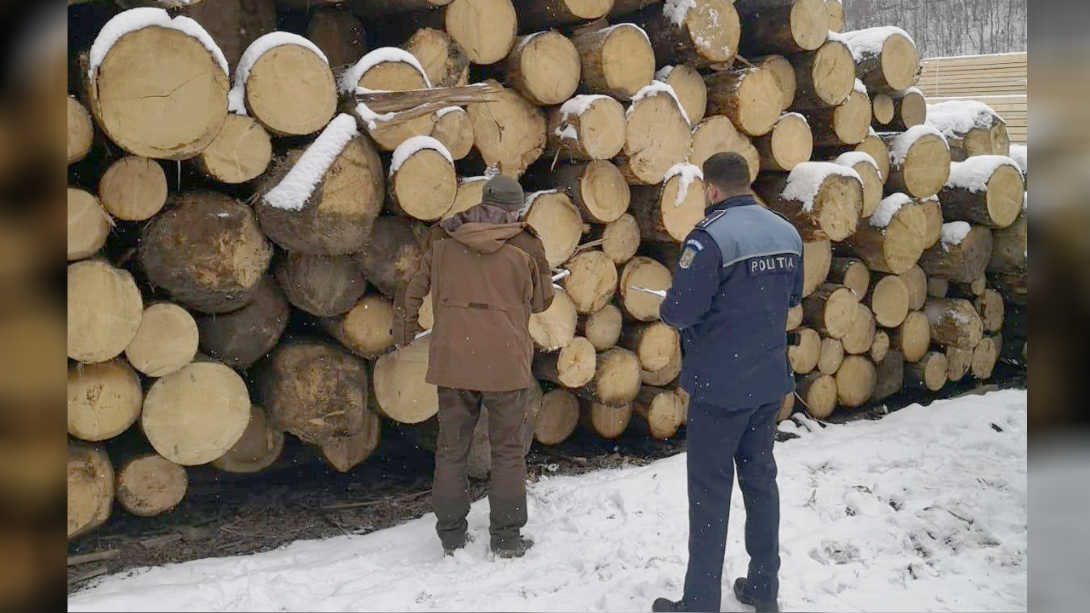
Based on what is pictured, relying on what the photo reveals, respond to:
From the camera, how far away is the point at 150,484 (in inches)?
138

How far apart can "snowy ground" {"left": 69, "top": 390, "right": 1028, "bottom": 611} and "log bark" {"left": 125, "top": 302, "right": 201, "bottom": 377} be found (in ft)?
2.92

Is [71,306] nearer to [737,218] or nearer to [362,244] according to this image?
[362,244]

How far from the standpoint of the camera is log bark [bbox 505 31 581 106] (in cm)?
425

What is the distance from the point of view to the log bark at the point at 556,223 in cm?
429

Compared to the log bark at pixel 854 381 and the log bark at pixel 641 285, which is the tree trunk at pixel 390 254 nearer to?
the log bark at pixel 641 285

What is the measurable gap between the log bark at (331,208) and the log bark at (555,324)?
124 cm

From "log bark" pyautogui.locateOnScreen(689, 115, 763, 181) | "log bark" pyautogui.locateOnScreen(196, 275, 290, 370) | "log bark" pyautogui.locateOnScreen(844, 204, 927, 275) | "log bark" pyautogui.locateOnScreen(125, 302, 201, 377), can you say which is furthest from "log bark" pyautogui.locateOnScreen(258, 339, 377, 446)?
"log bark" pyautogui.locateOnScreen(844, 204, 927, 275)

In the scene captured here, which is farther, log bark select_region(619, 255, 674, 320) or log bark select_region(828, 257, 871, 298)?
log bark select_region(828, 257, 871, 298)

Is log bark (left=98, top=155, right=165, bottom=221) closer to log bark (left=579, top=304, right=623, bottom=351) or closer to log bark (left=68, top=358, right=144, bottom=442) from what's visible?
log bark (left=68, top=358, right=144, bottom=442)

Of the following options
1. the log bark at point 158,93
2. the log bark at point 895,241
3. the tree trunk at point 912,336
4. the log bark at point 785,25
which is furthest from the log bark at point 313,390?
the tree trunk at point 912,336

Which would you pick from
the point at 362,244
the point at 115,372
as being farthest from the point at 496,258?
the point at 115,372

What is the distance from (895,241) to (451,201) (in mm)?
3578

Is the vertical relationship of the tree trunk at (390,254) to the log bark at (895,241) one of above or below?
above

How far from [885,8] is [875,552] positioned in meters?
18.3
